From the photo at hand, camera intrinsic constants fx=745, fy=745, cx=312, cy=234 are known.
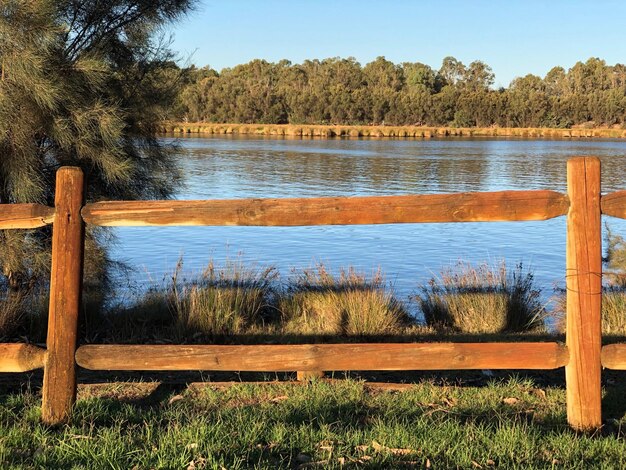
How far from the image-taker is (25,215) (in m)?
5.34

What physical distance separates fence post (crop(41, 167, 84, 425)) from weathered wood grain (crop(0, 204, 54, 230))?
11 cm

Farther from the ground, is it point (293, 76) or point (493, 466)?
point (293, 76)

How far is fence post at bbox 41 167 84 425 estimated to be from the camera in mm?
5238

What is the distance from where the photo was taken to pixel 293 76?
476 ft

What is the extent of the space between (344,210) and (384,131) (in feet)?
305

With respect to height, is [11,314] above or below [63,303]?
below

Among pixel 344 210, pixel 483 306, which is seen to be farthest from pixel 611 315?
pixel 344 210

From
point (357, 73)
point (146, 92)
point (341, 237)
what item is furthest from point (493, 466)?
point (357, 73)

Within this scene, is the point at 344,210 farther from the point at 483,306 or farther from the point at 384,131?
the point at 384,131

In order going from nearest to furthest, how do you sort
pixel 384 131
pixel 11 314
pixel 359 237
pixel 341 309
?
1. pixel 11 314
2. pixel 341 309
3. pixel 359 237
4. pixel 384 131

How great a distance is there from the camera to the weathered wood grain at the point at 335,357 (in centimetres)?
521

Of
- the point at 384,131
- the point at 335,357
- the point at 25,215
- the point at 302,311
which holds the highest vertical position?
the point at 384,131

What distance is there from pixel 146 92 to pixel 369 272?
595 centimetres

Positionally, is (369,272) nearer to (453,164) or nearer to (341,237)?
(341,237)
